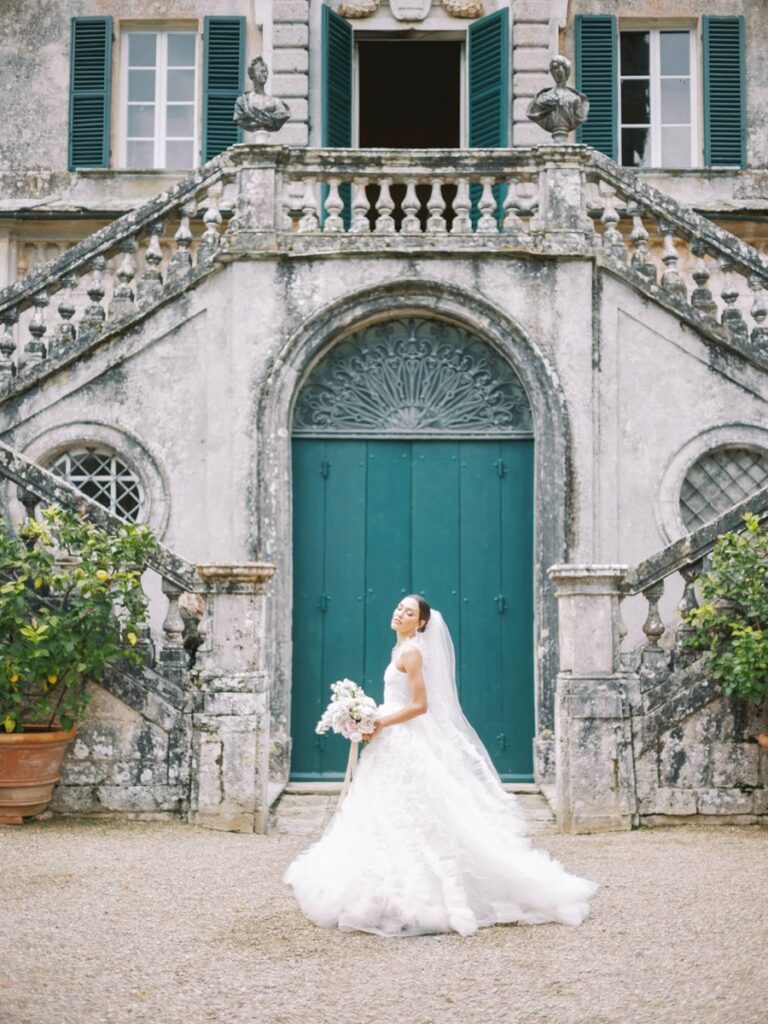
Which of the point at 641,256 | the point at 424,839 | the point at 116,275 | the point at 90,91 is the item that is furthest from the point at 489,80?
the point at 424,839

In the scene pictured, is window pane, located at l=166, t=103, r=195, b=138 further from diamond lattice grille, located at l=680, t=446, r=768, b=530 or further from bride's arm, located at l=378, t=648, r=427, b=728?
bride's arm, located at l=378, t=648, r=427, b=728

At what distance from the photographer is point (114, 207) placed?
40.6ft

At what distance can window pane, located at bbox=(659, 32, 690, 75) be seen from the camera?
515 inches

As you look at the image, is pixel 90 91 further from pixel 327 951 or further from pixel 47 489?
pixel 327 951

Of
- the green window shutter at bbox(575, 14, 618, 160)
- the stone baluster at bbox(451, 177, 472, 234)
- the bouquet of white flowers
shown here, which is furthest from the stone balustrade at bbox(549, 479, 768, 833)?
the green window shutter at bbox(575, 14, 618, 160)

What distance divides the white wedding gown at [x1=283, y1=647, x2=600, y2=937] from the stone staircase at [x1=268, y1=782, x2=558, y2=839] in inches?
77.1

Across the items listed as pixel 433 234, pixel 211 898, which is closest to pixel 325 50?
pixel 433 234

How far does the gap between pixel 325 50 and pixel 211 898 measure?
9065 mm

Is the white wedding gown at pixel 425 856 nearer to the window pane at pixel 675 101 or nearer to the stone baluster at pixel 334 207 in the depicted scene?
the stone baluster at pixel 334 207

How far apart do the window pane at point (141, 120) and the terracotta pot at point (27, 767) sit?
7636mm

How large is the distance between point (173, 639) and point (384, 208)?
407cm

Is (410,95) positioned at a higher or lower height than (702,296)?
higher

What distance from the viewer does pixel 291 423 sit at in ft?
32.4

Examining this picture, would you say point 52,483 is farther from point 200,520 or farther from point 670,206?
point 670,206
